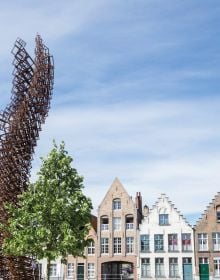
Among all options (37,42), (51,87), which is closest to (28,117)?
(51,87)

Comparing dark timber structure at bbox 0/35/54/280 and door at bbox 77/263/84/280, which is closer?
dark timber structure at bbox 0/35/54/280

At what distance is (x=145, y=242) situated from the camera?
204 feet

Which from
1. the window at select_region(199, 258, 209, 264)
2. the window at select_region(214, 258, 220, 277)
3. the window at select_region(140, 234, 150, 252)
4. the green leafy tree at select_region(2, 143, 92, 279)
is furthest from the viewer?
the window at select_region(140, 234, 150, 252)

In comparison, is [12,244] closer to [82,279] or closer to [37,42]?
[37,42]

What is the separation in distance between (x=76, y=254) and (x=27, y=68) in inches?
720

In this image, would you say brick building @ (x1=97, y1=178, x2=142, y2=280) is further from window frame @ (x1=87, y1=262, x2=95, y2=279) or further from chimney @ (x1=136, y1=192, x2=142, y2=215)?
window frame @ (x1=87, y1=262, x2=95, y2=279)

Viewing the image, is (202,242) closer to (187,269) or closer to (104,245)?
(187,269)

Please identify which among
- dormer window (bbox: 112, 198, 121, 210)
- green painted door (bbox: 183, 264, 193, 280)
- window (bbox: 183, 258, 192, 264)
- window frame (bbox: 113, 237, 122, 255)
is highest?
dormer window (bbox: 112, 198, 121, 210)

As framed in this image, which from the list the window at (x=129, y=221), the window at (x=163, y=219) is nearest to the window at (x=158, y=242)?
the window at (x=163, y=219)

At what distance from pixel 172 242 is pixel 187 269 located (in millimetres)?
3490

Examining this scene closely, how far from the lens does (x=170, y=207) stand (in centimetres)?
6262

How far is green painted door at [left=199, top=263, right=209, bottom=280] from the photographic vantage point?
5897 cm

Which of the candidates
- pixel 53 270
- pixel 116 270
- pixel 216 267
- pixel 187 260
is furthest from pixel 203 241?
pixel 53 270

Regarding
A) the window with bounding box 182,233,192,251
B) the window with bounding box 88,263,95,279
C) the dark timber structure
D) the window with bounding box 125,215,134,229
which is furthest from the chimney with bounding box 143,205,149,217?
the dark timber structure
